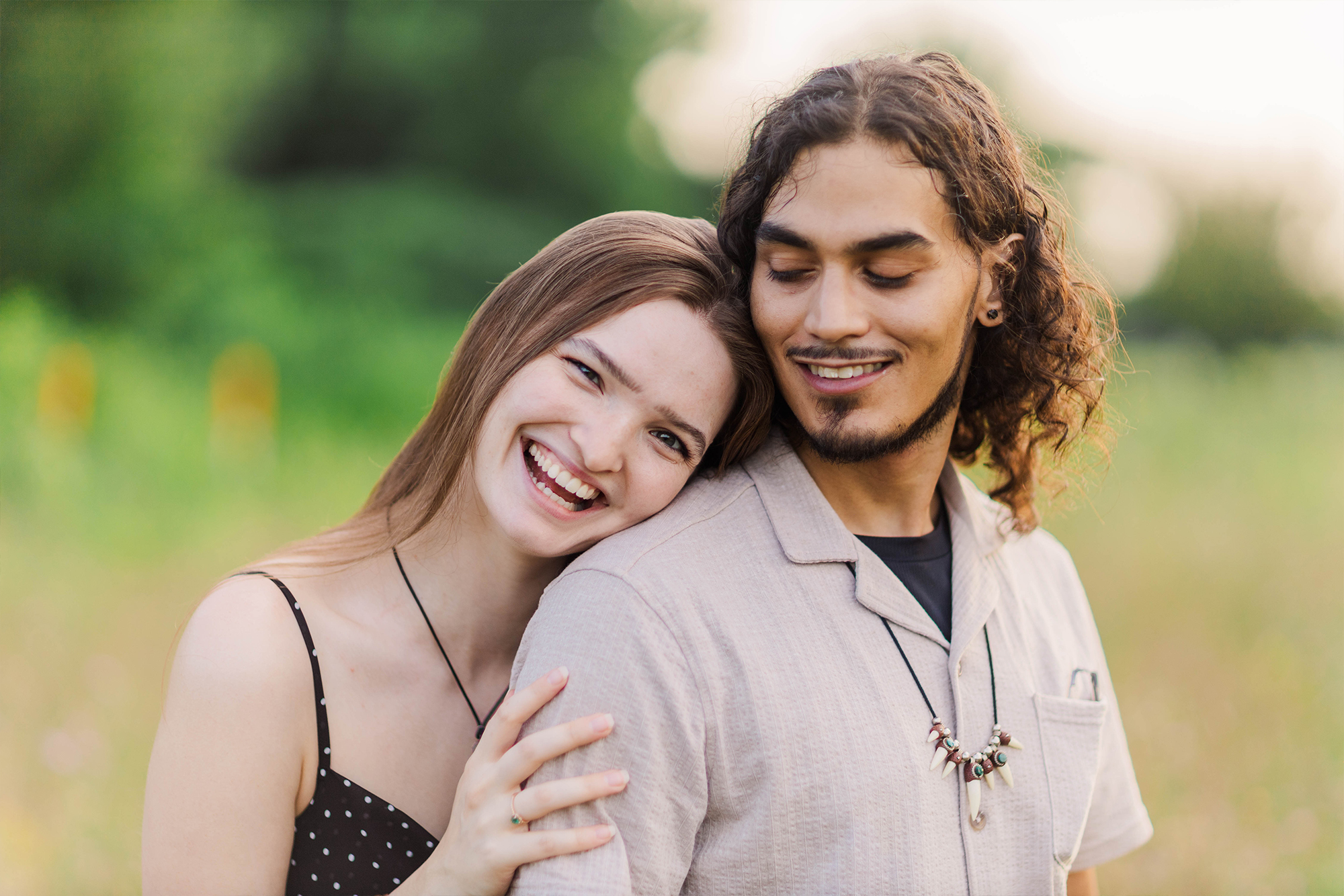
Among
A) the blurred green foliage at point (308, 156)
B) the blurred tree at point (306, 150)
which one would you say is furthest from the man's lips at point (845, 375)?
the blurred tree at point (306, 150)

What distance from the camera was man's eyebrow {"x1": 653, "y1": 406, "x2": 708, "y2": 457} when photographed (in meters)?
2.13

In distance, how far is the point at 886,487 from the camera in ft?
7.74

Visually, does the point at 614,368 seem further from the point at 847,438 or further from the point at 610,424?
the point at 847,438

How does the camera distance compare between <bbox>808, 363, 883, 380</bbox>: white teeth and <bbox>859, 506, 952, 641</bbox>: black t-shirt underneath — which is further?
<bbox>859, 506, 952, 641</bbox>: black t-shirt underneath

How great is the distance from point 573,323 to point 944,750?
45.0 inches

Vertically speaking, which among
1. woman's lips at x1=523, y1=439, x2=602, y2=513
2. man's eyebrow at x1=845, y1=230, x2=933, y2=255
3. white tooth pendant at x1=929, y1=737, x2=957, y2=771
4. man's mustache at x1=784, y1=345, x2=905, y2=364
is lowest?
white tooth pendant at x1=929, y1=737, x2=957, y2=771

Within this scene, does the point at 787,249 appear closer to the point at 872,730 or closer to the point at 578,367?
the point at 578,367

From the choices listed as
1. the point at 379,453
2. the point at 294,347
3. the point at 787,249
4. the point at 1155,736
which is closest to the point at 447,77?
the point at 294,347

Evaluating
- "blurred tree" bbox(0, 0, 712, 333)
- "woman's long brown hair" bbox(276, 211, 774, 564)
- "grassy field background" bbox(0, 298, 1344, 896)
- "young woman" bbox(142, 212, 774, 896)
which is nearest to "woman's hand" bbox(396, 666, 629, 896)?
"young woman" bbox(142, 212, 774, 896)

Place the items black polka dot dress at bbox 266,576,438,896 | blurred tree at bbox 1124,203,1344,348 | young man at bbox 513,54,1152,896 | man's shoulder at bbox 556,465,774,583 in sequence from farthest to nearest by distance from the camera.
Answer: blurred tree at bbox 1124,203,1344,348, black polka dot dress at bbox 266,576,438,896, man's shoulder at bbox 556,465,774,583, young man at bbox 513,54,1152,896

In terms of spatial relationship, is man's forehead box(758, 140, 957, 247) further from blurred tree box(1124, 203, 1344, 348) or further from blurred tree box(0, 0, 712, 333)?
blurred tree box(1124, 203, 1344, 348)

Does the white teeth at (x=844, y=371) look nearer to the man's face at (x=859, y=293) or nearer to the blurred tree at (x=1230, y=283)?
the man's face at (x=859, y=293)

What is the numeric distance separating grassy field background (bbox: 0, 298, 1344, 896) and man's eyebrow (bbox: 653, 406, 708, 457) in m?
1.13

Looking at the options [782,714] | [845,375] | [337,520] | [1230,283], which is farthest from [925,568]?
[1230,283]
